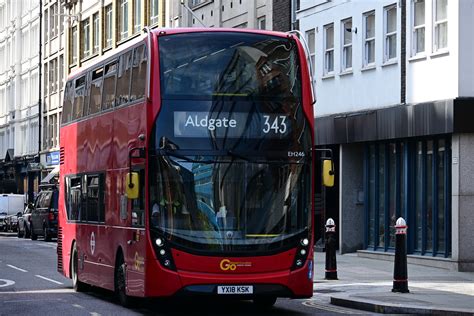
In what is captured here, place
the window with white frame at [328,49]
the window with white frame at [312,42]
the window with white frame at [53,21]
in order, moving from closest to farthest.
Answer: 1. the window with white frame at [328,49]
2. the window with white frame at [312,42]
3. the window with white frame at [53,21]

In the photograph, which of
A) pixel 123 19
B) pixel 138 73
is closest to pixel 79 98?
pixel 138 73

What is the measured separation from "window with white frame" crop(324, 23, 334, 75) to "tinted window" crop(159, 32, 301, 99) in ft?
66.4

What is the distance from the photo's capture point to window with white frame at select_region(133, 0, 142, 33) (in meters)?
58.6

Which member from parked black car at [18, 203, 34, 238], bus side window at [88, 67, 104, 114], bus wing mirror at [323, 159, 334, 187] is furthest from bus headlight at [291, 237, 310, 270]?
parked black car at [18, 203, 34, 238]

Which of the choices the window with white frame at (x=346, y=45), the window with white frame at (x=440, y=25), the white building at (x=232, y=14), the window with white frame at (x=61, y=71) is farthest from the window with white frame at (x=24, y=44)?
the window with white frame at (x=440, y=25)

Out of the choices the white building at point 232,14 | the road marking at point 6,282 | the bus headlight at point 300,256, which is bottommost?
the road marking at point 6,282

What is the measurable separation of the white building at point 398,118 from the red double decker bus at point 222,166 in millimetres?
11916

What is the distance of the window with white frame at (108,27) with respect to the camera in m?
64.5

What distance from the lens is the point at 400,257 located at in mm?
20609

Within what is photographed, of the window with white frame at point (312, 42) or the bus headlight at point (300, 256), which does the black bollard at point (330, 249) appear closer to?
the bus headlight at point (300, 256)

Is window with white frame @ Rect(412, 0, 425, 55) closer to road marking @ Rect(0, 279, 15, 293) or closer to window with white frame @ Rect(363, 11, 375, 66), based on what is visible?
window with white frame @ Rect(363, 11, 375, 66)

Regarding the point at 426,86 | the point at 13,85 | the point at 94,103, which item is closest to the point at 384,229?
the point at 426,86

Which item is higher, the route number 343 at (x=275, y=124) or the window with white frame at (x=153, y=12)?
the window with white frame at (x=153, y=12)

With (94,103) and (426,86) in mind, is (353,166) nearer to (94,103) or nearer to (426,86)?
(426,86)
